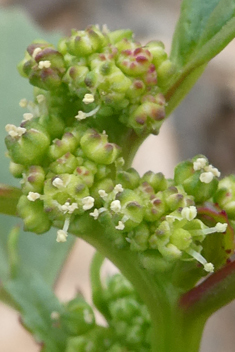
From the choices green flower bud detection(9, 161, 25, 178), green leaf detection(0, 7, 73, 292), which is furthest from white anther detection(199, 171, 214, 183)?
green leaf detection(0, 7, 73, 292)

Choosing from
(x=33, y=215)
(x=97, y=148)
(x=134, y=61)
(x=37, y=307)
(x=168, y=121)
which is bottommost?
(x=37, y=307)

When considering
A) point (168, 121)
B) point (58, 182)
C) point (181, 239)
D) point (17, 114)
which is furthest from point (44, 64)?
point (168, 121)

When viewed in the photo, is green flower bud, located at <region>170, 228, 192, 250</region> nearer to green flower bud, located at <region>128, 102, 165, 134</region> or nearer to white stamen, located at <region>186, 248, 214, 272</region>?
white stamen, located at <region>186, 248, 214, 272</region>

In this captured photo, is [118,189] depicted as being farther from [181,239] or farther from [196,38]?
[196,38]

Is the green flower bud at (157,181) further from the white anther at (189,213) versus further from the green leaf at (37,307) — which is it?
the green leaf at (37,307)

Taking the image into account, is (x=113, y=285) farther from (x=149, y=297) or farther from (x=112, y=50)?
(x=112, y=50)

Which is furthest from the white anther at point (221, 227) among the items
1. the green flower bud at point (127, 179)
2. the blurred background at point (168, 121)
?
the blurred background at point (168, 121)
